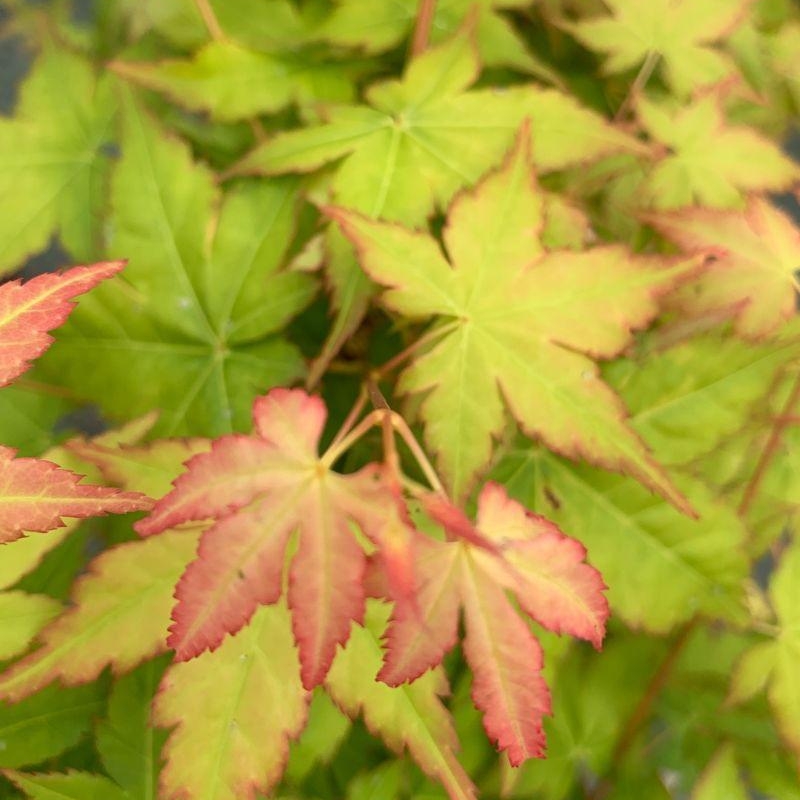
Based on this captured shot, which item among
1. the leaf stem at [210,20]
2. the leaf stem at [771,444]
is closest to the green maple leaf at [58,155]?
the leaf stem at [210,20]

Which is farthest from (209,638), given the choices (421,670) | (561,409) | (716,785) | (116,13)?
(116,13)

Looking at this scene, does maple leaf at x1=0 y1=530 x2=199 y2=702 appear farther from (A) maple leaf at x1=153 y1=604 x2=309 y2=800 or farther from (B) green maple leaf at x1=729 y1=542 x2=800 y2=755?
(B) green maple leaf at x1=729 y1=542 x2=800 y2=755

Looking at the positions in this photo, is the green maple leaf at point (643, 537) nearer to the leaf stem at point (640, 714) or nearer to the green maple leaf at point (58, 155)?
the leaf stem at point (640, 714)

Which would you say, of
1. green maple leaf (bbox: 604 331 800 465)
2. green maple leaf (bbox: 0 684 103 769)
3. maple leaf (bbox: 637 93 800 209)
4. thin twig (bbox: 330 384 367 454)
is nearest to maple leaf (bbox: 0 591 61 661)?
green maple leaf (bbox: 0 684 103 769)

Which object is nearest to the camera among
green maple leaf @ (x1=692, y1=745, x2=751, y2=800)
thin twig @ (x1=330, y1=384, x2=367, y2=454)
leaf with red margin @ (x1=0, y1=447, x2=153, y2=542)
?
leaf with red margin @ (x1=0, y1=447, x2=153, y2=542)

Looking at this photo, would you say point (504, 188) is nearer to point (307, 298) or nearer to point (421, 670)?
point (307, 298)
